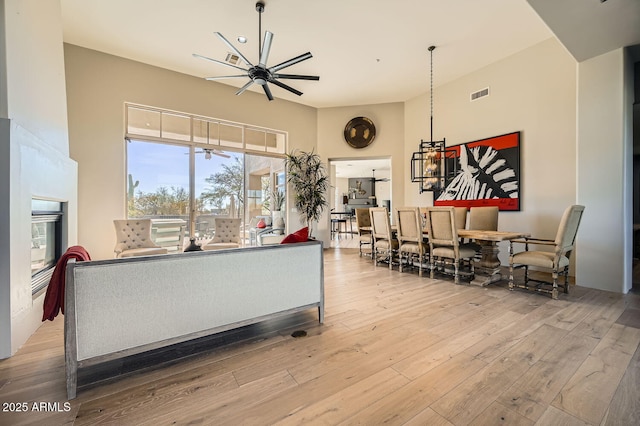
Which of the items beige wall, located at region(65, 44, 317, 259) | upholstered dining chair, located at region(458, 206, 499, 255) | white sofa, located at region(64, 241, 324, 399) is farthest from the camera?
upholstered dining chair, located at region(458, 206, 499, 255)

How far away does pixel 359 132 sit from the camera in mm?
6941

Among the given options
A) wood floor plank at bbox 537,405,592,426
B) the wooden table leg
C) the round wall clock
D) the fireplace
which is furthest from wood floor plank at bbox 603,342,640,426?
the round wall clock

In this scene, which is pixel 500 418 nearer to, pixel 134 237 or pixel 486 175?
pixel 486 175

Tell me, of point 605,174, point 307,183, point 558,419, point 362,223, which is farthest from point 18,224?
point 605,174

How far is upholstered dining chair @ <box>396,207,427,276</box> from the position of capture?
4.18 metres

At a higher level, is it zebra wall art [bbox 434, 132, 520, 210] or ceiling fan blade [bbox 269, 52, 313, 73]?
ceiling fan blade [bbox 269, 52, 313, 73]

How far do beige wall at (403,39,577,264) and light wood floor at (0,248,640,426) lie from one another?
1982 millimetres

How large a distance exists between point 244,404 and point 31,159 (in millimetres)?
2812

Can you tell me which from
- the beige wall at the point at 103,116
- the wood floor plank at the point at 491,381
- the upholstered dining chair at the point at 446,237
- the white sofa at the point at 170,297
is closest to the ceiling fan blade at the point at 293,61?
the white sofa at the point at 170,297

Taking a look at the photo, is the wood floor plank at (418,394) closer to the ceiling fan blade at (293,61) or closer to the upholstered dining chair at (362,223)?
the ceiling fan blade at (293,61)

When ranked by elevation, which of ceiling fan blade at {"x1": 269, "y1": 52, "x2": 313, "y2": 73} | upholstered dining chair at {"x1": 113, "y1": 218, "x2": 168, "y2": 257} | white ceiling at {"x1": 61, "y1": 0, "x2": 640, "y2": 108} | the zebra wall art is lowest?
upholstered dining chair at {"x1": 113, "y1": 218, "x2": 168, "y2": 257}

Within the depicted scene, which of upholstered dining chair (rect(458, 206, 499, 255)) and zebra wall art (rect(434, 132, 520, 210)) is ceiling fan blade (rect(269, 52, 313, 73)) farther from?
upholstered dining chair (rect(458, 206, 499, 255))

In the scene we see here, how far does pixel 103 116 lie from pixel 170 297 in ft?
14.9

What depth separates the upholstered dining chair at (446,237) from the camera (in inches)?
148
